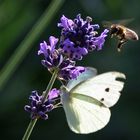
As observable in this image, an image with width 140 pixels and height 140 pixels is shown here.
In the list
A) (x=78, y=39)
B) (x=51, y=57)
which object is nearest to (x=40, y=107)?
(x=51, y=57)

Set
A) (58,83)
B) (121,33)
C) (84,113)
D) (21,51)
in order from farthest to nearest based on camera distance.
A: (58,83) < (21,51) < (121,33) < (84,113)

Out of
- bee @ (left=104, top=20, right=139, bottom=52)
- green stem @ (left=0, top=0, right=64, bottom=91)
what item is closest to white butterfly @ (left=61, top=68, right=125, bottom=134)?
bee @ (left=104, top=20, right=139, bottom=52)

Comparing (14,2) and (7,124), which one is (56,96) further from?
(7,124)

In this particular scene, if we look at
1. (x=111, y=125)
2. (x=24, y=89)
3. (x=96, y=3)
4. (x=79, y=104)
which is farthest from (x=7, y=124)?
(x=79, y=104)

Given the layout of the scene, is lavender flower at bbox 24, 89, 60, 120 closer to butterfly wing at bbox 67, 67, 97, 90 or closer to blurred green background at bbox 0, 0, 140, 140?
butterfly wing at bbox 67, 67, 97, 90

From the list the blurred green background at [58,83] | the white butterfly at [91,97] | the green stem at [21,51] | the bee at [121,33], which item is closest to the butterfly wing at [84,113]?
the white butterfly at [91,97]

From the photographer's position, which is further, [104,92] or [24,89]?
[24,89]

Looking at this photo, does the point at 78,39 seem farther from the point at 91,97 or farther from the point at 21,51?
the point at 21,51
